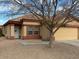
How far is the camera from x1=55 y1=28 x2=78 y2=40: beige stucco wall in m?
33.8

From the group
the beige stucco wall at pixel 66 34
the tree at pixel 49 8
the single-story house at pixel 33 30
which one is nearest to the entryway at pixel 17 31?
the single-story house at pixel 33 30

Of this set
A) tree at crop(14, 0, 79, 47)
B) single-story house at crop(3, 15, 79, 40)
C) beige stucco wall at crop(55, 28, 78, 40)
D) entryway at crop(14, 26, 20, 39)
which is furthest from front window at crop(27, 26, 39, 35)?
tree at crop(14, 0, 79, 47)

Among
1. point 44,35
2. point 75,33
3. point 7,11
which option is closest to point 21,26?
point 44,35

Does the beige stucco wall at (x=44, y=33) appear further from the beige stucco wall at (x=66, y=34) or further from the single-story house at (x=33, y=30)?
the beige stucco wall at (x=66, y=34)

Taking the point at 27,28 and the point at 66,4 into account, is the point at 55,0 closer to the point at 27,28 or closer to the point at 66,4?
the point at 66,4

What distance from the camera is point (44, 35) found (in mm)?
32781

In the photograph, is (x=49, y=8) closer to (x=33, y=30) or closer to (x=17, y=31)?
(x=33, y=30)

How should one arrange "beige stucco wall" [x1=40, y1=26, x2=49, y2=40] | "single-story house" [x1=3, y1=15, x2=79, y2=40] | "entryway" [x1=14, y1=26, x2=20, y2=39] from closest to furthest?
1. "beige stucco wall" [x1=40, y1=26, x2=49, y2=40]
2. "single-story house" [x1=3, y1=15, x2=79, y2=40]
3. "entryway" [x1=14, y1=26, x2=20, y2=39]

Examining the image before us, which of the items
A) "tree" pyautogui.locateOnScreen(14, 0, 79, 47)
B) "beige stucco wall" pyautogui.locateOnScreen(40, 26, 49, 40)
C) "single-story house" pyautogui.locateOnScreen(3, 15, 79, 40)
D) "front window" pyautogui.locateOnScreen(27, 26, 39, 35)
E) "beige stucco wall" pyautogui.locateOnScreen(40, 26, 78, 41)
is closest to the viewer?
"tree" pyautogui.locateOnScreen(14, 0, 79, 47)

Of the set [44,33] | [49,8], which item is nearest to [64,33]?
[44,33]

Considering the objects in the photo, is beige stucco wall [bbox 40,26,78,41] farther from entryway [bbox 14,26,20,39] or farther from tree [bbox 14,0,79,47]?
tree [bbox 14,0,79,47]

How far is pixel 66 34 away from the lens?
1358 inches

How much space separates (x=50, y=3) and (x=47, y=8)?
64cm

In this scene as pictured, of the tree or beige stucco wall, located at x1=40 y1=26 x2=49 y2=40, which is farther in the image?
beige stucco wall, located at x1=40 y1=26 x2=49 y2=40
